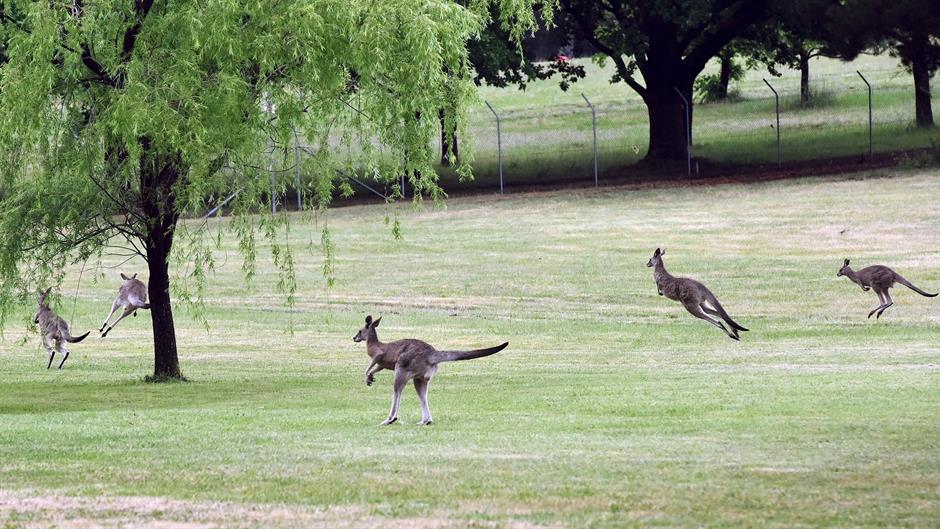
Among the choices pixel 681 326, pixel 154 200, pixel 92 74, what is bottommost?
pixel 681 326

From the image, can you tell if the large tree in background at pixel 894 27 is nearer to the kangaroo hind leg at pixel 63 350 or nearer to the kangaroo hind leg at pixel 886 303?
the kangaroo hind leg at pixel 886 303

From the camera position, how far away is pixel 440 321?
2803 cm

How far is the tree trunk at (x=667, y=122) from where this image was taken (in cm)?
4988

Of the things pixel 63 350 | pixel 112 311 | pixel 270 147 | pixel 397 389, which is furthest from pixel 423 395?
pixel 112 311

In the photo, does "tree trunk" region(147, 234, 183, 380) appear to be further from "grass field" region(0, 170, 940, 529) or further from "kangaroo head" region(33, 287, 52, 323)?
"kangaroo head" region(33, 287, 52, 323)

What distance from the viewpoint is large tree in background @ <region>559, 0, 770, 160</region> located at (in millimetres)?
47594

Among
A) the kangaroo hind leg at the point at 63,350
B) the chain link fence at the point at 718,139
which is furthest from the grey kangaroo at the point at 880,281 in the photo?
the chain link fence at the point at 718,139

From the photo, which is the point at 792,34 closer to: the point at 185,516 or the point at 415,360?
the point at 415,360

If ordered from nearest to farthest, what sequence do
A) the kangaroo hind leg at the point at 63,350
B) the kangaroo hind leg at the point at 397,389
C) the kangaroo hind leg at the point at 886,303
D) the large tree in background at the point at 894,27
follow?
1. the kangaroo hind leg at the point at 397,389
2. the kangaroo hind leg at the point at 63,350
3. the kangaroo hind leg at the point at 886,303
4. the large tree in background at the point at 894,27

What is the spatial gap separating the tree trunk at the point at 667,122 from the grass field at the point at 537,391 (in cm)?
753

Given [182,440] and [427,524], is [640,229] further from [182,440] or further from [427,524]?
[427,524]

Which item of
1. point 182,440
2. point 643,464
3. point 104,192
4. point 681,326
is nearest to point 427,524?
point 643,464

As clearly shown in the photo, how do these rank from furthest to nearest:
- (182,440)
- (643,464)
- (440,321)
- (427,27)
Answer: (440,321)
(427,27)
(182,440)
(643,464)

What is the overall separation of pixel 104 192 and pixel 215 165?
1.46m
